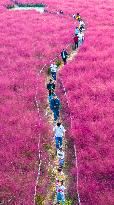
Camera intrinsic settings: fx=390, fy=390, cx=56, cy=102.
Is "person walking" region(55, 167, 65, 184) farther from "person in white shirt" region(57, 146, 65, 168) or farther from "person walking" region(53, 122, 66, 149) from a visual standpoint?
"person walking" region(53, 122, 66, 149)

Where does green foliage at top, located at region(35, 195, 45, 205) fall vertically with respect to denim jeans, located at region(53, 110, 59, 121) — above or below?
below

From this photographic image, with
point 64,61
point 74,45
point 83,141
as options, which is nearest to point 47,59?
point 64,61

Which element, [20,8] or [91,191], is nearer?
[91,191]

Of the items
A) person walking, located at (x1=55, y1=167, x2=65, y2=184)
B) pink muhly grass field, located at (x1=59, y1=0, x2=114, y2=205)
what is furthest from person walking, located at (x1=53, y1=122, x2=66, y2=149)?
person walking, located at (x1=55, y1=167, x2=65, y2=184)

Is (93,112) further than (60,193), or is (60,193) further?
(93,112)

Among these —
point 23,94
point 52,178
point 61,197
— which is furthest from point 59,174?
point 23,94

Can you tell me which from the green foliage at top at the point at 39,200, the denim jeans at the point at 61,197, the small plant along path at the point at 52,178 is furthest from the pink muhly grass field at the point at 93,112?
the green foliage at top at the point at 39,200

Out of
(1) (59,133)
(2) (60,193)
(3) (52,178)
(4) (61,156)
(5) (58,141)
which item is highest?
(1) (59,133)

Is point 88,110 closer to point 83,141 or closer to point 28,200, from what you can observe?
point 83,141

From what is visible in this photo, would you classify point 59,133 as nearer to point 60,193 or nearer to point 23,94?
point 60,193

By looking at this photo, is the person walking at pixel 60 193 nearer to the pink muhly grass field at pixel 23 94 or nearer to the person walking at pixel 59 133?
the pink muhly grass field at pixel 23 94

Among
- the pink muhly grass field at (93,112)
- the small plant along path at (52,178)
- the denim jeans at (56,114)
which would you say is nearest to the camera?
the small plant along path at (52,178)
